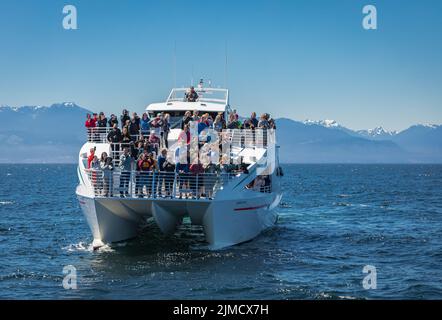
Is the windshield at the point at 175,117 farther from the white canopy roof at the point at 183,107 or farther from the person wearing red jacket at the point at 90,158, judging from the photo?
the person wearing red jacket at the point at 90,158

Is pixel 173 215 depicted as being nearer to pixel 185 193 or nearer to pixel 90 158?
pixel 185 193

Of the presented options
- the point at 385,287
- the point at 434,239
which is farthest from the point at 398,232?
the point at 385,287

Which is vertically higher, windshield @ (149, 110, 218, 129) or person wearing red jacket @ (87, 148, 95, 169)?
windshield @ (149, 110, 218, 129)

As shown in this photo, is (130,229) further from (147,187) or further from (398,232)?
(398,232)

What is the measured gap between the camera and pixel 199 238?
2478cm

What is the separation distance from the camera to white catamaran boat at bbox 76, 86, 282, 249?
20.6 metres

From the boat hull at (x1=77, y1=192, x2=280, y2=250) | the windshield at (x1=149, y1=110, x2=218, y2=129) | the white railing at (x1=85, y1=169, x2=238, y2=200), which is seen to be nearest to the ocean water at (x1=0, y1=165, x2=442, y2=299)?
the boat hull at (x1=77, y1=192, x2=280, y2=250)

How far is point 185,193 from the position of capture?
20719 mm

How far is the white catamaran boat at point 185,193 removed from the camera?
67.6 feet

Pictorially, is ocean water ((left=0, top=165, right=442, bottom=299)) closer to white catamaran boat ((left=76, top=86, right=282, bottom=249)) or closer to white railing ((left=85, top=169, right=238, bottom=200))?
white catamaran boat ((left=76, top=86, right=282, bottom=249))

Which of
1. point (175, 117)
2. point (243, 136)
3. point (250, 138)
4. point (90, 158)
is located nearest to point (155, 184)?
point (90, 158)

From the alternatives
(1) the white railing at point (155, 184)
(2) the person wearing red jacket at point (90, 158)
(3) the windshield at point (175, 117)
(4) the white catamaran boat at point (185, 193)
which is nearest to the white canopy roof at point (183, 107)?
(3) the windshield at point (175, 117)

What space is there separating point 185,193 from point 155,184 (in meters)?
1.13

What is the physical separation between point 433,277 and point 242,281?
600cm
